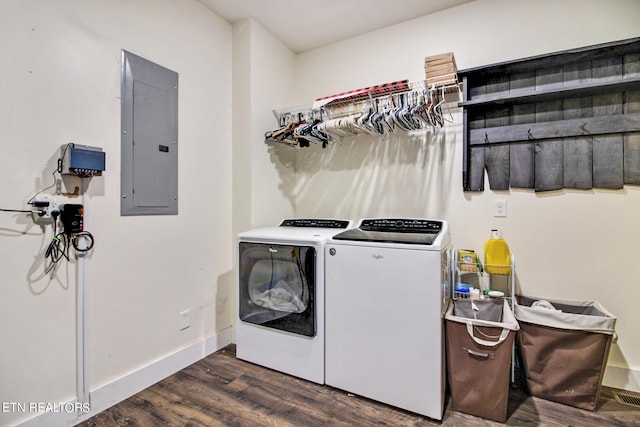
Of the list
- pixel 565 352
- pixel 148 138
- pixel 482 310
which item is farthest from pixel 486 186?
pixel 148 138

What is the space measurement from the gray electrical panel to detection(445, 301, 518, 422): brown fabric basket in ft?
6.36

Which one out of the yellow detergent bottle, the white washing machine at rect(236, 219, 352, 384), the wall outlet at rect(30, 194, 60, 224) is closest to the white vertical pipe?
the wall outlet at rect(30, 194, 60, 224)

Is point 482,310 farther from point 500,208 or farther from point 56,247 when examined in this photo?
point 56,247

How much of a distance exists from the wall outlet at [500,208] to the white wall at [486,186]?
0.03m

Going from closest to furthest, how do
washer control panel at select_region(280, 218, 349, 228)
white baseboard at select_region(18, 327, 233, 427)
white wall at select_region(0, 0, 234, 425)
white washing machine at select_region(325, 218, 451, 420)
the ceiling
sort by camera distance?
white wall at select_region(0, 0, 234, 425) < white baseboard at select_region(18, 327, 233, 427) < white washing machine at select_region(325, 218, 451, 420) < the ceiling < washer control panel at select_region(280, 218, 349, 228)

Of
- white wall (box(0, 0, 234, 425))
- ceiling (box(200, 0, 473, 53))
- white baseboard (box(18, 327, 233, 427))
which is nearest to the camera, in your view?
white wall (box(0, 0, 234, 425))

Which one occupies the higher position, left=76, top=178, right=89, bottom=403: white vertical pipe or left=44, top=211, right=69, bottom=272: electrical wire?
left=44, top=211, right=69, bottom=272: electrical wire

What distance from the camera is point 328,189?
2766mm

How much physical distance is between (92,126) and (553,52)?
2792mm

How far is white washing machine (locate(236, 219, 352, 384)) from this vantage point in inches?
74.7

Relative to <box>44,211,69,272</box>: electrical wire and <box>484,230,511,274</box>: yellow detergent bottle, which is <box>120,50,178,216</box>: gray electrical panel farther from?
<box>484,230,511,274</box>: yellow detergent bottle

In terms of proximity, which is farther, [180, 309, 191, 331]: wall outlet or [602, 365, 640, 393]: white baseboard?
[180, 309, 191, 331]: wall outlet

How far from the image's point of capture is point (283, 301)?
208 centimetres

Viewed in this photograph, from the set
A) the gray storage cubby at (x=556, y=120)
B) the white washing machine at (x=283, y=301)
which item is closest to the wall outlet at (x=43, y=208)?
the white washing machine at (x=283, y=301)
